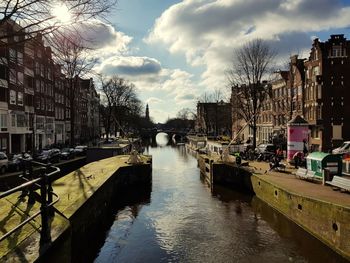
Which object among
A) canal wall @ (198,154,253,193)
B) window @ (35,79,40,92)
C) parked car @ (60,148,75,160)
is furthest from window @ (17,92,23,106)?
canal wall @ (198,154,253,193)

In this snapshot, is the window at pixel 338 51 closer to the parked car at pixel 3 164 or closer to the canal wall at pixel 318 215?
the canal wall at pixel 318 215

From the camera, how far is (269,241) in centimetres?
1759

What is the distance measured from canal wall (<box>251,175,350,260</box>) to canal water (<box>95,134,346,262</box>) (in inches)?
14.1

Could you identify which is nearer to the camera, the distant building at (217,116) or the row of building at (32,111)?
the row of building at (32,111)

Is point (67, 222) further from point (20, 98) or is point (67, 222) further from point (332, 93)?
point (20, 98)

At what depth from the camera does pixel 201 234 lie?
1859 centimetres

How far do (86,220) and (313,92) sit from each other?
148ft

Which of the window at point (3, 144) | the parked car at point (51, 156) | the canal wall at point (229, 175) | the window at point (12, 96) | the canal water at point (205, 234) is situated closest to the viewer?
the canal water at point (205, 234)

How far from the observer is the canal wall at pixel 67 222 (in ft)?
25.0

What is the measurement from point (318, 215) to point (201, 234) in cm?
533

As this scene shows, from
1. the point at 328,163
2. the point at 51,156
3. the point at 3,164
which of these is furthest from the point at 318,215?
the point at 51,156

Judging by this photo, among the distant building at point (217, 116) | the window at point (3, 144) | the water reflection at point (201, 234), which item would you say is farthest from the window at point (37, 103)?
the distant building at point (217, 116)

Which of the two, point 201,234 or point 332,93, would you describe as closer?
point 201,234

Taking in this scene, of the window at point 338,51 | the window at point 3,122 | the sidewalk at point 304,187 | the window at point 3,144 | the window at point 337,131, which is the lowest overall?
the sidewalk at point 304,187
